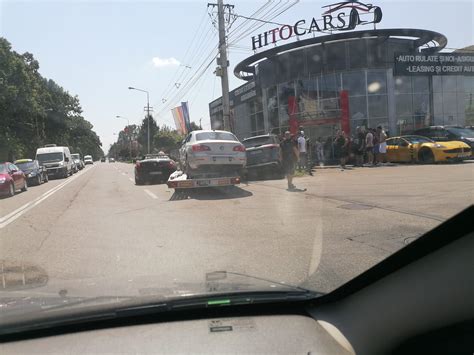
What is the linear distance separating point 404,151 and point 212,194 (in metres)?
10.7

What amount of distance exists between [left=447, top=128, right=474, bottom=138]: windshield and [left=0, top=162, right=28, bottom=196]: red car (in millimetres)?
18454

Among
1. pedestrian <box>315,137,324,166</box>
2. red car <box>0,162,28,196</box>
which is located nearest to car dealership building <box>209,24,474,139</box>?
pedestrian <box>315,137,324,166</box>

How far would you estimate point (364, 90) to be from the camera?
29031 mm

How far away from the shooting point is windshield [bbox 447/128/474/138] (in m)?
21.2

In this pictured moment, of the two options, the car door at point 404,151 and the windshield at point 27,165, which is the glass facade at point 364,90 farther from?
the windshield at point 27,165

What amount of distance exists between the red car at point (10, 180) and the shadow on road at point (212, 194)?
7241 mm

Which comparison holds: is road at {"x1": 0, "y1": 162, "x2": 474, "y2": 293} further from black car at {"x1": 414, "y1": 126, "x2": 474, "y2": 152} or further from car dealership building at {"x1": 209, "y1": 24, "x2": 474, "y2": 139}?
car dealership building at {"x1": 209, "y1": 24, "x2": 474, "y2": 139}

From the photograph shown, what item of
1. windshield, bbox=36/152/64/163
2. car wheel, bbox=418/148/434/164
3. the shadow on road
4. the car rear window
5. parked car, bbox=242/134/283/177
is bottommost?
the shadow on road

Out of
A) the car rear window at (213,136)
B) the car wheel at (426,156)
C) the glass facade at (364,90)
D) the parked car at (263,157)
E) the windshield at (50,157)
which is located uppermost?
the glass facade at (364,90)

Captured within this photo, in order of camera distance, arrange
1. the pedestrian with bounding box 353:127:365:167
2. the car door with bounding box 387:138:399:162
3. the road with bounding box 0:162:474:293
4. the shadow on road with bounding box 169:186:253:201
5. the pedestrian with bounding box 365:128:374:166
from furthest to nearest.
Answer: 1. the pedestrian with bounding box 353:127:365:167
2. the car door with bounding box 387:138:399:162
3. the pedestrian with bounding box 365:128:374:166
4. the shadow on road with bounding box 169:186:253:201
5. the road with bounding box 0:162:474:293

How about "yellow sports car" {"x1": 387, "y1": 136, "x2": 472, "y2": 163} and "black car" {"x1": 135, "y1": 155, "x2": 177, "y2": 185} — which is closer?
"yellow sports car" {"x1": 387, "y1": 136, "x2": 472, "y2": 163}

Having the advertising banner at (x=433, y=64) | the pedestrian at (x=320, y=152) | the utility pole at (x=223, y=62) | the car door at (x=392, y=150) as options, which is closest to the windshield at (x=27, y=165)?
the utility pole at (x=223, y=62)

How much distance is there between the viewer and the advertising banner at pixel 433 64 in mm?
28297

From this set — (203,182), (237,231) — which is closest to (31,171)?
(203,182)
